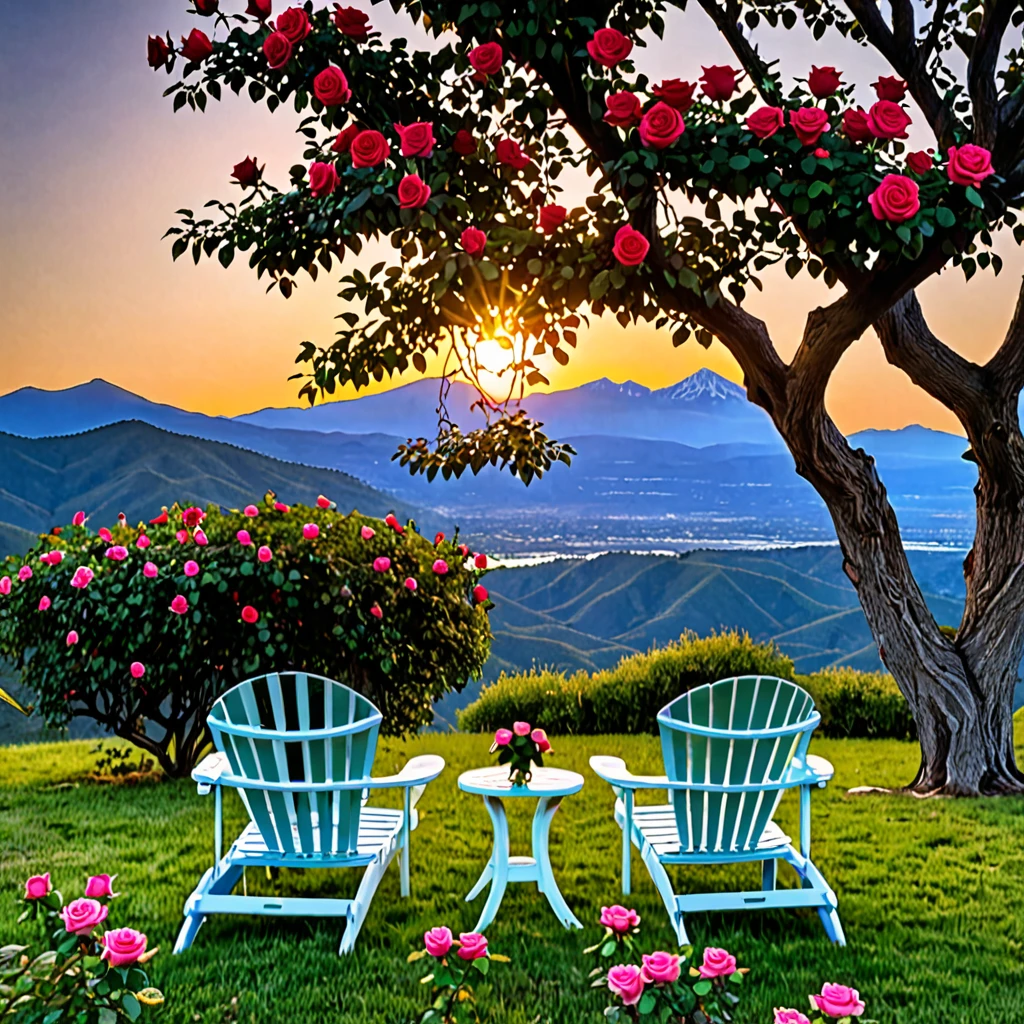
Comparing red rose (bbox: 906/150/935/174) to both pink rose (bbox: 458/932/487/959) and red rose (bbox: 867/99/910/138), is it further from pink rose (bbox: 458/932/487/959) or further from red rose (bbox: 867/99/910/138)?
pink rose (bbox: 458/932/487/959)

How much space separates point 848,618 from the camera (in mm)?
10930

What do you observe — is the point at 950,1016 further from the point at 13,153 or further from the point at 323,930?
the point at 13,153

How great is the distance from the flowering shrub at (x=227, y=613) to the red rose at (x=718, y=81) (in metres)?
2.99

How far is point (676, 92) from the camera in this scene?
159 inches

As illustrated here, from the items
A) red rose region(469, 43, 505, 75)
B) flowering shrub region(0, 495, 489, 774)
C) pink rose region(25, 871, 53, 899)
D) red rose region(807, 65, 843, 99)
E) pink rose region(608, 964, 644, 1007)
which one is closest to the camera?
pink rose region(608, 964, 644, 1007)

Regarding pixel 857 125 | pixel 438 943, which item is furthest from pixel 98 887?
pixel 857 125

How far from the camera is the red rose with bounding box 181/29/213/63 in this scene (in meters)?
4.52

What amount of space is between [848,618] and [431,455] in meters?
6.74

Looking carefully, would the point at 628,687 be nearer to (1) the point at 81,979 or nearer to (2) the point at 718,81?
(2) the point at 718,81

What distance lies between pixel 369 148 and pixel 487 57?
2.00 ft

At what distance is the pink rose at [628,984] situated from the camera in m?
1.92

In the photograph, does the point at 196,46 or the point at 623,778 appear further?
the point at 196,46

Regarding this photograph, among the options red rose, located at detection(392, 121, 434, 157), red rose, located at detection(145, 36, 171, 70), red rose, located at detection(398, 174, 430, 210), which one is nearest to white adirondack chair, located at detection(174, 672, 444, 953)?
red rose, located at detection(398, 174, 430, 210)

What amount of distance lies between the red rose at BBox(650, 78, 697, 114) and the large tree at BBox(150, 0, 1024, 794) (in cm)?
1
